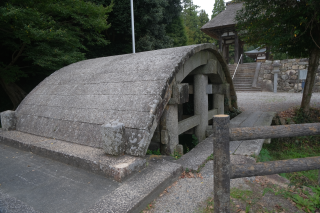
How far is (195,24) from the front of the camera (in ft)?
105

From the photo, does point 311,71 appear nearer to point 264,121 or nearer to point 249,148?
point 264,121

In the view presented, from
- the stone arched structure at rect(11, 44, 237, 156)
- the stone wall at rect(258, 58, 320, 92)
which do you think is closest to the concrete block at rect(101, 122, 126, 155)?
the stone arched structure at rect(11, 44, 237, 156)

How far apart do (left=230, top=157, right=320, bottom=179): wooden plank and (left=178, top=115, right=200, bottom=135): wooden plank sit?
226cm

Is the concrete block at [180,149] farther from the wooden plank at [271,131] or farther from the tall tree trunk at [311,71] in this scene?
the tall tree trunk at [311,71]

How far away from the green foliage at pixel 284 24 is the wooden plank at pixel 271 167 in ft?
14.6

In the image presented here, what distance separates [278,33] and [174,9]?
11.6 metres

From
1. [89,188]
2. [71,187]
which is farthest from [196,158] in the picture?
[71,187]

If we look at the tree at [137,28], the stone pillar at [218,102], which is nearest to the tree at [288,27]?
the stone pillar at [218,102]

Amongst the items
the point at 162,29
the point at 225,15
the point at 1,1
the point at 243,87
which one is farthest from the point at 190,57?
the point at 225,15

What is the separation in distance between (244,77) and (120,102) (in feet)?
51.0

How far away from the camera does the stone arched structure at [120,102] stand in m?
2.86

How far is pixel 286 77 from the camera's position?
1494cm

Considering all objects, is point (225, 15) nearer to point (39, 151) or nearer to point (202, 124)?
point (202, 124)

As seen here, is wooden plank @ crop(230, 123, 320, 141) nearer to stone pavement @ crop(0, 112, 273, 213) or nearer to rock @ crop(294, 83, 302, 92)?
stone pavement @ crop(0, 112, 273, 213)
